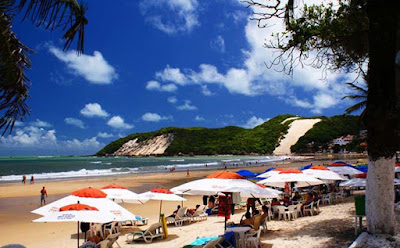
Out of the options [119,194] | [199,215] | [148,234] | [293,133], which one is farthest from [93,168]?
[293,133]

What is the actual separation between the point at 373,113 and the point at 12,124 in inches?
262

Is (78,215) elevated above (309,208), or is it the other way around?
(78,215)

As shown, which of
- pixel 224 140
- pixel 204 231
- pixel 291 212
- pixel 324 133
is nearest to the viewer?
pixel 204 231

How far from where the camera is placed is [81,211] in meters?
7.61

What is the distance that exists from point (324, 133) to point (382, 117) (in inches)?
5224

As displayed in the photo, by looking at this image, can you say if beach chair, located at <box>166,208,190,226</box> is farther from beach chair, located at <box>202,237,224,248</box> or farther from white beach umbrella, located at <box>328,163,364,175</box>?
white beach umbrella, located at <box>328,163,364,175</box>

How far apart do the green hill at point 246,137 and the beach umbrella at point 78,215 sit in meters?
126

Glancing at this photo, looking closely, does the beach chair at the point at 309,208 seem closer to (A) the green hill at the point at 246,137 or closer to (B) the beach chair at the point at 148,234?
(B) the beach chair at the point at 148,234

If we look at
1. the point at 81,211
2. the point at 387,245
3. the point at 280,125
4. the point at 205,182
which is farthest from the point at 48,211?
the point at 280,125

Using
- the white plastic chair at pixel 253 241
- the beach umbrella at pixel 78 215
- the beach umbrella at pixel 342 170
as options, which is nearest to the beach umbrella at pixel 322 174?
the beach umbrella at pixel 342 170

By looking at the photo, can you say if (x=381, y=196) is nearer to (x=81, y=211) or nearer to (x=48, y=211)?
(x=81, y=211)

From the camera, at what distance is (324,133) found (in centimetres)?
13175

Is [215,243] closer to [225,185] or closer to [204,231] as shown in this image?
[225,185]

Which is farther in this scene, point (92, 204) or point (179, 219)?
point (179, 219)
